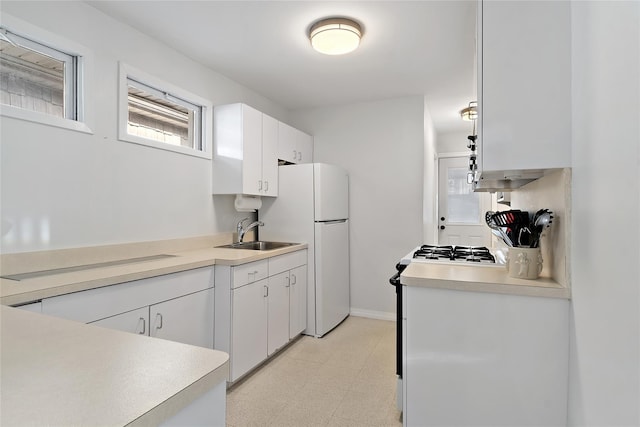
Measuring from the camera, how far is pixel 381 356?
8.98 ft

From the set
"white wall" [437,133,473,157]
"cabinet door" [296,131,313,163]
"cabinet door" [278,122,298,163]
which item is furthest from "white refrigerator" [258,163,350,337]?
"white wall" [437,133,473,157]

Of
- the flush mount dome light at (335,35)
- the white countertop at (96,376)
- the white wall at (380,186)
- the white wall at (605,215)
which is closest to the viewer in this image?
the white countertop at (96,376)

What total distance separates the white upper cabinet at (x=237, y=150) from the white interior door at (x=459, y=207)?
11.2ft

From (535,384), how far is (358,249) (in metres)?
2.55

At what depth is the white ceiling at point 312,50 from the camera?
2090mm

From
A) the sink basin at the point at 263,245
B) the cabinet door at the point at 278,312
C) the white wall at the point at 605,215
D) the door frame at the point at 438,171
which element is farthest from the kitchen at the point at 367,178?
the door frame at the point at 438,171

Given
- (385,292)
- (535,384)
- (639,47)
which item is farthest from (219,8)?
(385,292)

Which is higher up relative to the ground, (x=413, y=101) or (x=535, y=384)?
(x=413, y=101)

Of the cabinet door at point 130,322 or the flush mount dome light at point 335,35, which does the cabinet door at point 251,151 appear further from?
the cabinet door at point 130,322

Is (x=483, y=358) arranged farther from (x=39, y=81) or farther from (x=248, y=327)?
(x=39, y=81)

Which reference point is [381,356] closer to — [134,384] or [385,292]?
[385,292]

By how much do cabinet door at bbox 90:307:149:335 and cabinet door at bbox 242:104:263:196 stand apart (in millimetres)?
1361

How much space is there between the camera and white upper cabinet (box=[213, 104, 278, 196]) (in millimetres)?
2865

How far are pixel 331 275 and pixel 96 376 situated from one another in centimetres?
290
